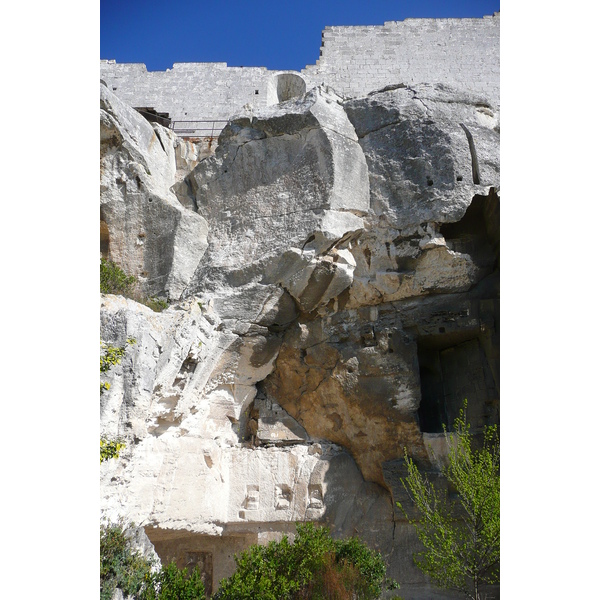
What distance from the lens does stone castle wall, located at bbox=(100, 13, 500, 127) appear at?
632 inches

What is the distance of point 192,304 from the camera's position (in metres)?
10.8

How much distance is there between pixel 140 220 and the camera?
11.8m

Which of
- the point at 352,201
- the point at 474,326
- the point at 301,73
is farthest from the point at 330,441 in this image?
the point at 301,73

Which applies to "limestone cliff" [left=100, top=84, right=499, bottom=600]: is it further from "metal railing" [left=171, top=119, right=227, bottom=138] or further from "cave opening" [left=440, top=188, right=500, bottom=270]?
"metal railing" [left=171, top=119, right=227, bottom=138]

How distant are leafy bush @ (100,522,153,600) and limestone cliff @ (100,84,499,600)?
2.88m

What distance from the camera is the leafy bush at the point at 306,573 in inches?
294

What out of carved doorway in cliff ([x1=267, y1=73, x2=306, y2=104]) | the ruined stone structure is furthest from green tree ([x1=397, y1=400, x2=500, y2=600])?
Answer: carved doorway in cliff ([x1=267, y1=73, x2=306, y2=104])

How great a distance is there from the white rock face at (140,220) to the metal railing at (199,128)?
3.51 m

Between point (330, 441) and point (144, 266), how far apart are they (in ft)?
13.6

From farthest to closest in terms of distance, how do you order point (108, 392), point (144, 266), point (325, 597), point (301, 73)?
point (301, 73) < point (144, 266) < point (108, 392) < point (325, 597)

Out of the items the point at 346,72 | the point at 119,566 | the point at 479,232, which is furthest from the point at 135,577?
the point at 346,72

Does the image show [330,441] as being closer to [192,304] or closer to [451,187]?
[192,304]

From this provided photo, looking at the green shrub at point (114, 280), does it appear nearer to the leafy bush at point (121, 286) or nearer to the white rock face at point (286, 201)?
the leafy bush at point (121, 286)

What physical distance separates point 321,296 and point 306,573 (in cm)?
469
